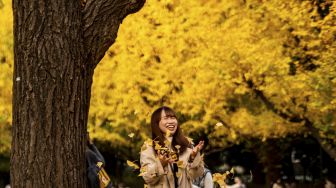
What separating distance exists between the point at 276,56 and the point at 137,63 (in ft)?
12.1

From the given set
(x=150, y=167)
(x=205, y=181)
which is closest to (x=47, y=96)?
(x=150, y=167)

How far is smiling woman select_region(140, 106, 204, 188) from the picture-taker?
22.4 ft

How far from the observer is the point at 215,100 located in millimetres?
18453

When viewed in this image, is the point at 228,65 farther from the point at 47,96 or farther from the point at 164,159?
the point at 47,96

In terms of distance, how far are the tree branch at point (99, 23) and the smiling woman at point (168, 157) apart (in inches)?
31.0

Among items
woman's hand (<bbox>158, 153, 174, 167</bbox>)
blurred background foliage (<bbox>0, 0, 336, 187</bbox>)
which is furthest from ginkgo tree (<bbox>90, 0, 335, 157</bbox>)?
woman's hand (<bbox>158, 153, 174, 167</bbox>)

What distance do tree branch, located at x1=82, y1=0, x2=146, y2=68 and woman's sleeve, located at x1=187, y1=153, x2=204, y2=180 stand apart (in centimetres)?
112

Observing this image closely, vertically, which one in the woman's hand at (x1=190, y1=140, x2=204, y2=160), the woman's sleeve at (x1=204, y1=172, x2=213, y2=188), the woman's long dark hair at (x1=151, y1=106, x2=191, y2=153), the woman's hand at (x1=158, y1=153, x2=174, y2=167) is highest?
the woman's long dark hair at (x1=151, y1=106, x2=191, y2=153)

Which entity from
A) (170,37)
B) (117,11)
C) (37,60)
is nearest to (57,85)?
(37,60)

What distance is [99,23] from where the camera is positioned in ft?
22.1

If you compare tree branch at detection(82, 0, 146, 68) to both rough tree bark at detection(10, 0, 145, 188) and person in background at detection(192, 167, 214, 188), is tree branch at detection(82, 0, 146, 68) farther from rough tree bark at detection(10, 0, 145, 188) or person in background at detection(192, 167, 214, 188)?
A: person in background at detection(192, 167, 214, 188)

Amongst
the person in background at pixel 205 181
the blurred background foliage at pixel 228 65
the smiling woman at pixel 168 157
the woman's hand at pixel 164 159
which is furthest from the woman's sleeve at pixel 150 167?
the blurred background foliage at pixel 228 65

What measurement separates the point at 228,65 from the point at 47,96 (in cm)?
1100

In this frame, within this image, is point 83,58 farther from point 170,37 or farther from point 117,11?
point 170,37
